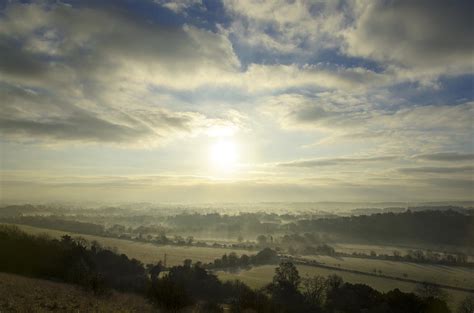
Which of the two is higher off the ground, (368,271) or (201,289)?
(201,289)

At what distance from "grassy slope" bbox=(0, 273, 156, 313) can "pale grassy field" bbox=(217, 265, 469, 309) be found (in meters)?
28.4

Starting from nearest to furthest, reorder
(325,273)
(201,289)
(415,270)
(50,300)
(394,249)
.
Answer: (50,300) → (201,289) → (325,273) → (415,270) → (394,249)

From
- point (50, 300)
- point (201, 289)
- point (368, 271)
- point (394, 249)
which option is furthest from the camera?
point (394, 249)

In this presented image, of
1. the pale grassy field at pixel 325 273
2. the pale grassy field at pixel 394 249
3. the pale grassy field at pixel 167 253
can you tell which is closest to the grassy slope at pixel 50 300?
the pale grassy field at pixel 325 273

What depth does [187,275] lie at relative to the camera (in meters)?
46.5

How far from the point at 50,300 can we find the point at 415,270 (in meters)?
68.4

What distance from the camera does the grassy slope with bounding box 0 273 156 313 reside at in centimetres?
1881

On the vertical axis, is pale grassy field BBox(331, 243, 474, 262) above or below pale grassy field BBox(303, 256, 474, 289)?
below

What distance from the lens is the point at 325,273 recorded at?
6206 cm

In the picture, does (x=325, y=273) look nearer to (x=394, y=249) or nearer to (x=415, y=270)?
(x=415, y=270)

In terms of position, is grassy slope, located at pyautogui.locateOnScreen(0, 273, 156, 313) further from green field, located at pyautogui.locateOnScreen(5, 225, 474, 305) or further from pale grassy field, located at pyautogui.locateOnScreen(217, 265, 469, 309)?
green field, located at pyautogui.locateOnScreen(5, 225, 474, 305)

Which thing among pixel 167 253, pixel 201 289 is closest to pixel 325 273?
pixel 201 289

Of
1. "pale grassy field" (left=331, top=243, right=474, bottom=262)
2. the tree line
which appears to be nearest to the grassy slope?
the tree line

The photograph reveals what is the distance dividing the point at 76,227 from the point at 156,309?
4358 inches
